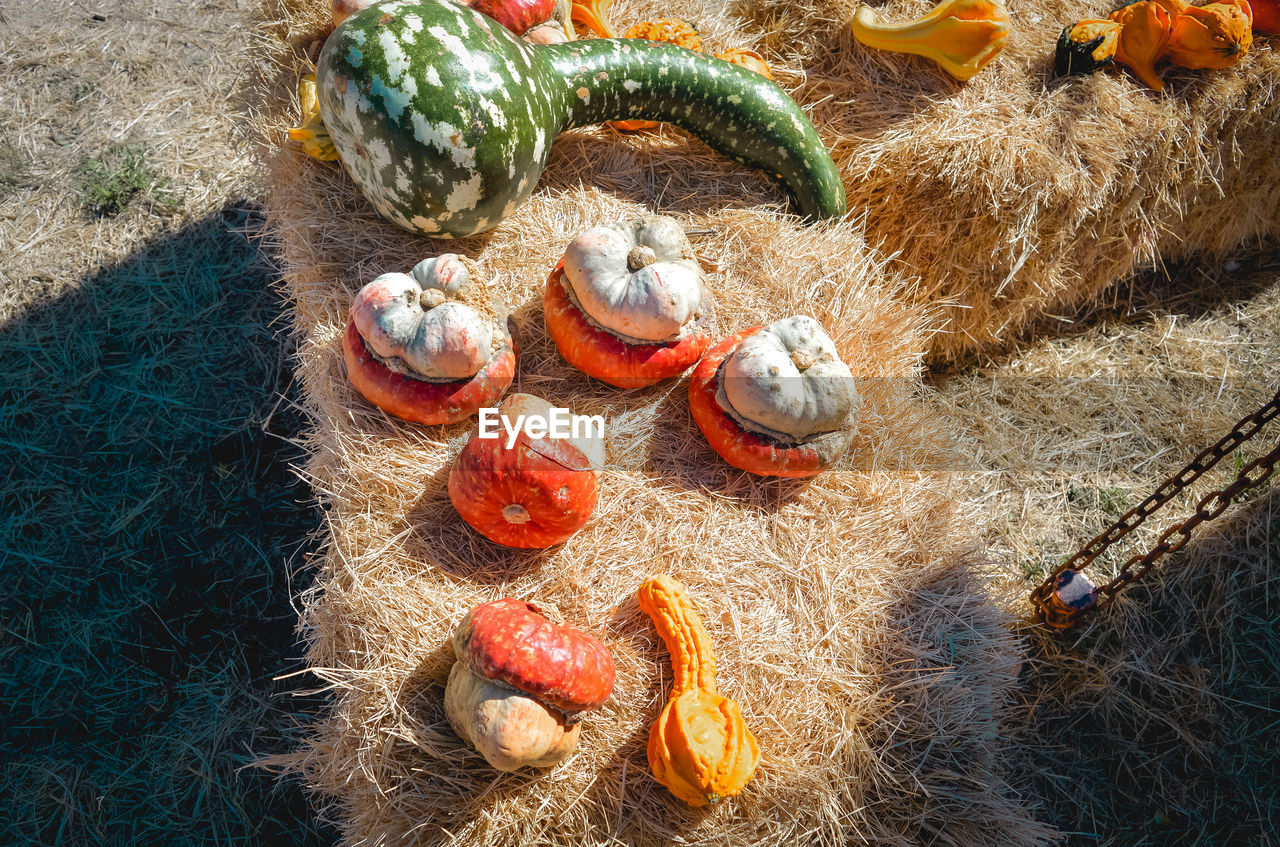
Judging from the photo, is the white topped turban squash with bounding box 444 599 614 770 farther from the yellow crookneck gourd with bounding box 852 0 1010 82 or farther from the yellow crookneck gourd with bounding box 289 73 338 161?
the yellow crookneck gourd with bounding box 852 0 1010 82

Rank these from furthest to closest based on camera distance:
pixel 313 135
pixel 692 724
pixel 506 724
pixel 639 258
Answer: pixel 313 135 → pixel 639 258 → pixel 692 724 → pixel 506 724

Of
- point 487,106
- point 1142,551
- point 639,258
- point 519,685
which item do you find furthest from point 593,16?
point 1142,551

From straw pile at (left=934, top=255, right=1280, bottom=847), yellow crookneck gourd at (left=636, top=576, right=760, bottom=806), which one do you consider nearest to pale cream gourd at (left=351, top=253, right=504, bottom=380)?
yellow crookneck gourd at (left=636, top=576, right=760, bottom=806)

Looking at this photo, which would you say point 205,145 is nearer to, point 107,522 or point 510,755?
point 107,522

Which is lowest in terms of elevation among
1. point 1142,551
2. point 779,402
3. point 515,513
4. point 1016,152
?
point 1142,551

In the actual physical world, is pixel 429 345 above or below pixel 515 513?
above

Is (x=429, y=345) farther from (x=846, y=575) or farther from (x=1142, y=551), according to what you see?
(x=1142, y=551)
